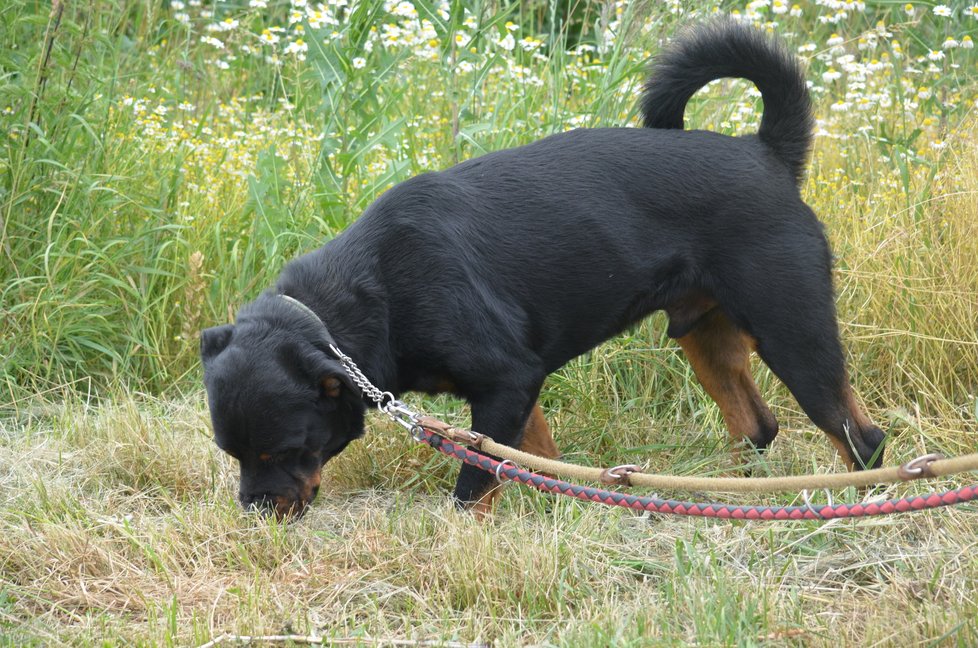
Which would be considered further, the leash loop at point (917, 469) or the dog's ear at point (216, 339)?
the dog's ear at point (216, 339)

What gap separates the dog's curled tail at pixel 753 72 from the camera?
145 inches

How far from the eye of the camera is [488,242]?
3621 mm

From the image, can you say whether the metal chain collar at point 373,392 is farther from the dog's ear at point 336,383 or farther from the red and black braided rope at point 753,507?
the red and black braided rope at point 753,507

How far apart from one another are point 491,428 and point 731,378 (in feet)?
3.61

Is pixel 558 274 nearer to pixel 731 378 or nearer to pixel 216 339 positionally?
pixel 731 378

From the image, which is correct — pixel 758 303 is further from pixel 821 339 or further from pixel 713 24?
pixel 713 24

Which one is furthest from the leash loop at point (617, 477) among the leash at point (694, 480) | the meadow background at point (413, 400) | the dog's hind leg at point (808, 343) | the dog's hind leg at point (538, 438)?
the dog's hind leg at point (538, 438)

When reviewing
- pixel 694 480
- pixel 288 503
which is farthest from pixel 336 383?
pixel 694 480

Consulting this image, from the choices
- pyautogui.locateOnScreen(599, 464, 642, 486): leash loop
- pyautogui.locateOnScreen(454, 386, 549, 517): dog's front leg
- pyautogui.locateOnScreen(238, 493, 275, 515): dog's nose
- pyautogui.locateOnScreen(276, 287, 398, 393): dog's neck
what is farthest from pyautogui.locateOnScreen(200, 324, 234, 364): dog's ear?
pyautogui.locateOnScreen(599, 464, 642, 486): leash loop

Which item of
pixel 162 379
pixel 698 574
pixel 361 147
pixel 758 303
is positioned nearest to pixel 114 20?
pixel 361 147

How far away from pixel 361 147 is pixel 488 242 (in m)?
1.75

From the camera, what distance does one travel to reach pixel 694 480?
2506mm

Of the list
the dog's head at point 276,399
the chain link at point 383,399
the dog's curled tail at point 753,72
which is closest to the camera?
the chain link at point 383,399

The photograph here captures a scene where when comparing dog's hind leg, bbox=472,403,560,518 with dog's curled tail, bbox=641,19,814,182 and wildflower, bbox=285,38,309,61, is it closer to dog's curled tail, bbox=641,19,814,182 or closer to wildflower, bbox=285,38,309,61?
dog's curled tail, bbox=641,19,814,182
